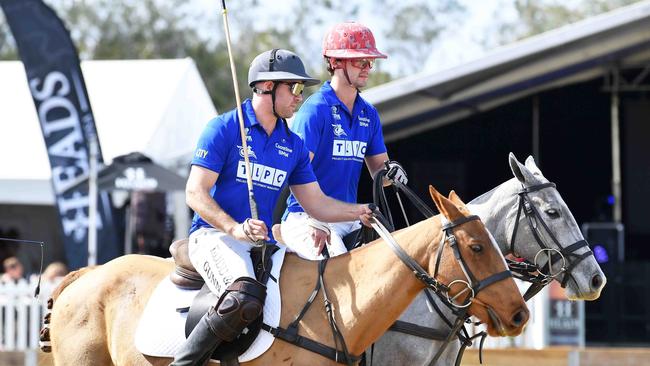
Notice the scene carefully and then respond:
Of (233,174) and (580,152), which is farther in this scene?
(580,152)

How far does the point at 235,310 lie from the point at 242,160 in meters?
0.88

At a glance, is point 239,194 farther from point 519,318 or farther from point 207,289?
point 519,318

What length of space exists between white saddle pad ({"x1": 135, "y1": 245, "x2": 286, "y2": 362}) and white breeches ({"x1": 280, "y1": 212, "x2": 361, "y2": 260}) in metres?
0.94

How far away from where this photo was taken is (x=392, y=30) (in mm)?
54781

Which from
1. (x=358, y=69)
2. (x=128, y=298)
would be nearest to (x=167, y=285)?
(x=128, y=298)

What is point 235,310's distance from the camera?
544 centimetres

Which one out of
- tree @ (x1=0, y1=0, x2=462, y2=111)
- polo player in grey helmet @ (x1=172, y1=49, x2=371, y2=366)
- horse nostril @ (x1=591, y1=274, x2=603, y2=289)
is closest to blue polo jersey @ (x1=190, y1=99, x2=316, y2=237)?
polo player in grey helmet @ (x1=172, y1=49, x2=371, y2=366)

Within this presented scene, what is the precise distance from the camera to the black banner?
48.5 ft

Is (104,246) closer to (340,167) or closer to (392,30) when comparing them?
(340,167)

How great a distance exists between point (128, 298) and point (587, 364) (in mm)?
6591

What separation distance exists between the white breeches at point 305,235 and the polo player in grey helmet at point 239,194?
0.60 m

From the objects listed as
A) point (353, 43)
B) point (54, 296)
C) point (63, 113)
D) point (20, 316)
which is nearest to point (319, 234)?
point (353, 43)

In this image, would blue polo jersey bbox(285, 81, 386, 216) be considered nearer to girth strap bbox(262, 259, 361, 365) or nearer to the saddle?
the saddle

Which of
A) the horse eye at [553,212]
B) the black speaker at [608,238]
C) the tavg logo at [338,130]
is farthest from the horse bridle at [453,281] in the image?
the black speaker at [608,238]
